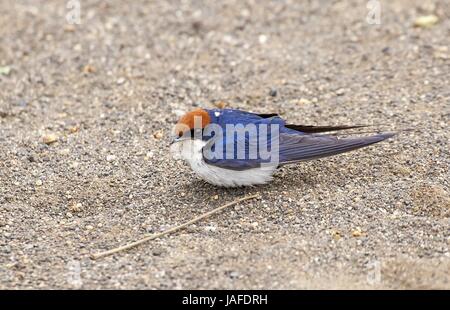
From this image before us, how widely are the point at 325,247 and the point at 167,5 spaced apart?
410 centimetres

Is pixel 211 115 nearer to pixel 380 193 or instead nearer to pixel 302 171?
pixel 302 171

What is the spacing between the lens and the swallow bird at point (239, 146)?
462cm

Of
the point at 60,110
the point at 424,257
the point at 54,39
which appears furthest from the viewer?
the point at 54,39

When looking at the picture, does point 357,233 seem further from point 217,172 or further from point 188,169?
point 188,169

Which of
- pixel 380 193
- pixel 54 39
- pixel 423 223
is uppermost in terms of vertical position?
pixel 54 39

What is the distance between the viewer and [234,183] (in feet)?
15.5

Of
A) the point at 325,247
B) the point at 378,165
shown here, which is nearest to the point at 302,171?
the point at 378,165

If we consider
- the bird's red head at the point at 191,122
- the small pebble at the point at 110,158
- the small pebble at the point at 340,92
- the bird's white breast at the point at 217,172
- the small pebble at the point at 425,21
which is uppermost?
the small pebble at the point at 425,21

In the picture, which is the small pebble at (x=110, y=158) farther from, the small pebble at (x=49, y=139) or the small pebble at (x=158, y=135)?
the small pebble at (x=49, y=139)

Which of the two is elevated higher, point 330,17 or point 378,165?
point 330,17

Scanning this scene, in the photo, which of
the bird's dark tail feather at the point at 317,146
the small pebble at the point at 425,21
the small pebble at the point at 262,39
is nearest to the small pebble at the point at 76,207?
the bird's dark tail feather at the point at 317,146

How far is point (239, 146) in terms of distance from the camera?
4656mm

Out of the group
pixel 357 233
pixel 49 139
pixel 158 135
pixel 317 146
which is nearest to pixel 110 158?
pixel 158 135

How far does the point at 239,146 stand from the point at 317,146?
1.57ft
